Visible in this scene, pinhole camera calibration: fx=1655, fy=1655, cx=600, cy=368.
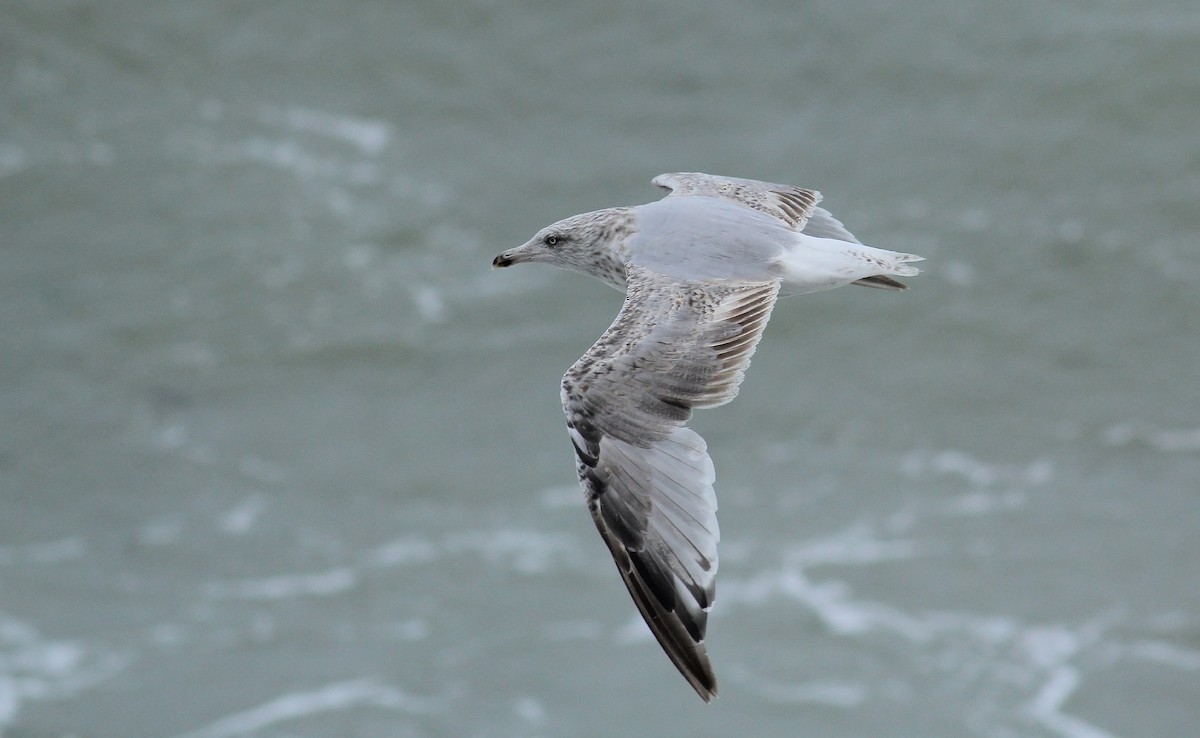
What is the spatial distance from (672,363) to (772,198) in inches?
117

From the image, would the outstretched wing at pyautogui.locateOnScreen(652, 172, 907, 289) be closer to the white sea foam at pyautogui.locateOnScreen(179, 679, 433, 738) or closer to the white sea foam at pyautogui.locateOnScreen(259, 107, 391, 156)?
the white sea foam at pyautogui.locateOnScreen(179, 679, 433, 738)

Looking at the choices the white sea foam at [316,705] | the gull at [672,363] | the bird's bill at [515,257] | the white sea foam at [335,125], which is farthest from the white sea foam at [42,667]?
the gull at [672,363]

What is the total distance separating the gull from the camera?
7.98 metres

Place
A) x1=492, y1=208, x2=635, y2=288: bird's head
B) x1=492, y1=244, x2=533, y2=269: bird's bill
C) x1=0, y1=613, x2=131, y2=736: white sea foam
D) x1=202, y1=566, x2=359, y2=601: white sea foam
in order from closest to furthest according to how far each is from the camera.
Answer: x1=492, y1=208, x2=635, y2=288: bird's head, x1=492, y1=244, x2=533, y2=269: bird's bill, x1=0, y1=613, x2=131, y2=736: white sea foam, x1=202, y1=566, x2=359, y2=601: white sea foam

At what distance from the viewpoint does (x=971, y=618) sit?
2055cm

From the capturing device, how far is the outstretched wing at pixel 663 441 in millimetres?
7887

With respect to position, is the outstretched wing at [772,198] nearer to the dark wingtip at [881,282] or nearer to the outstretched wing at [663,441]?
the dark wingtip at [881,282]

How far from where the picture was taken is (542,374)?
24.5 metres

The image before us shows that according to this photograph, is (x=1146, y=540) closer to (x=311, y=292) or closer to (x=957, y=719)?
(x=957, y=719)

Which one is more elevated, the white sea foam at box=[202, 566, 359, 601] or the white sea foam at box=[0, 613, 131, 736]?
the white sea foam at box=[202, 566, 359, 601]

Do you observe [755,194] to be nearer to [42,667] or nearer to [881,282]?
[881,282]

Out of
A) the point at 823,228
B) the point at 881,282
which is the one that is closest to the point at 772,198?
the point at 823,228

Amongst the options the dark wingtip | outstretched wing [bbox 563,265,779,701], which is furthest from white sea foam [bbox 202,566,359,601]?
outstretched wing [bbox 563,265,779,701]

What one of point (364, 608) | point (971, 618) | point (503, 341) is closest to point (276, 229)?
point (503, 341)
